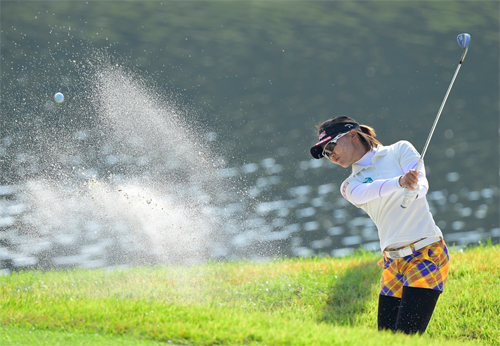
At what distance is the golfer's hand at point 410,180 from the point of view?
4500 mm

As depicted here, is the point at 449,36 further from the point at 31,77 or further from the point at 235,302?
the point at 235,302

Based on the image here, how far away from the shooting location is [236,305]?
661 cm

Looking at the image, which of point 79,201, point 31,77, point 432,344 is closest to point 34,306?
point 432,344

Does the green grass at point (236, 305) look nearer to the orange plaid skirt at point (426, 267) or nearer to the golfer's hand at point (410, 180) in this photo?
the orange plaid skirt at point (426, 267)

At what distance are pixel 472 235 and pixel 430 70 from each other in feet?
57.4

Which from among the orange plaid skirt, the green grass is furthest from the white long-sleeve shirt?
the green grass

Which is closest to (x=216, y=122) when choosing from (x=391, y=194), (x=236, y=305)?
(x=236, y=305)

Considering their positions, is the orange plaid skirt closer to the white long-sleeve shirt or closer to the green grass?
the white long-sleeve shirt

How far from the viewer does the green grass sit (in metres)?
4.79

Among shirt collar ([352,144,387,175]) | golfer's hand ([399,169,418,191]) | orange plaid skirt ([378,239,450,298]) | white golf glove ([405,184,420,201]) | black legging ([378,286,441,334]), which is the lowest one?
black legging ([378,286,441,334])

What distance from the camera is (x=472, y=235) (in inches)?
599

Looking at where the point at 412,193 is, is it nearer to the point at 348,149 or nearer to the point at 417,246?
the point at 417,246

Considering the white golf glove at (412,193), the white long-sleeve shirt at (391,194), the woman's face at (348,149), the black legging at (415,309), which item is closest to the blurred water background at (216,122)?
the woman's face at (348,149)

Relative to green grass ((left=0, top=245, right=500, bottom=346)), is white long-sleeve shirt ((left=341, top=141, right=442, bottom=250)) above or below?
above
